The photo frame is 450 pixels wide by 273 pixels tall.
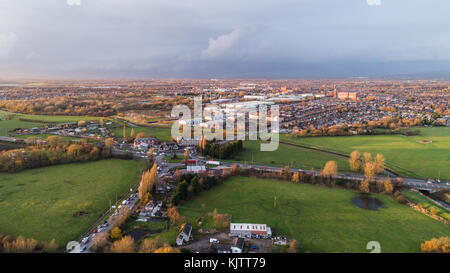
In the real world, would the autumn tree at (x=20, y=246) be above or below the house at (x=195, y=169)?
below

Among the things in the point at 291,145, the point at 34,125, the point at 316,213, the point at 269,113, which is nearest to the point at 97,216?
the point at 316,213

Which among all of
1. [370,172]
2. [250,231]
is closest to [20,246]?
[250,231]

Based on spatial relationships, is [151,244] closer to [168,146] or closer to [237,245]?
[237,245]


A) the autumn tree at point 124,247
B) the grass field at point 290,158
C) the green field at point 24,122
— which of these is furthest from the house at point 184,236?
the green field at point 24,122

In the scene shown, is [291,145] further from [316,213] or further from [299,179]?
[316,213]

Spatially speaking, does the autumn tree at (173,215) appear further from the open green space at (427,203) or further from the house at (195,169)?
the open green space at (427,203)

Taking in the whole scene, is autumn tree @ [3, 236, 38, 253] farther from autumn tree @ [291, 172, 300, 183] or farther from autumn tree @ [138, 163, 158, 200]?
autumn tree @ [291, 172, 300, 183]
